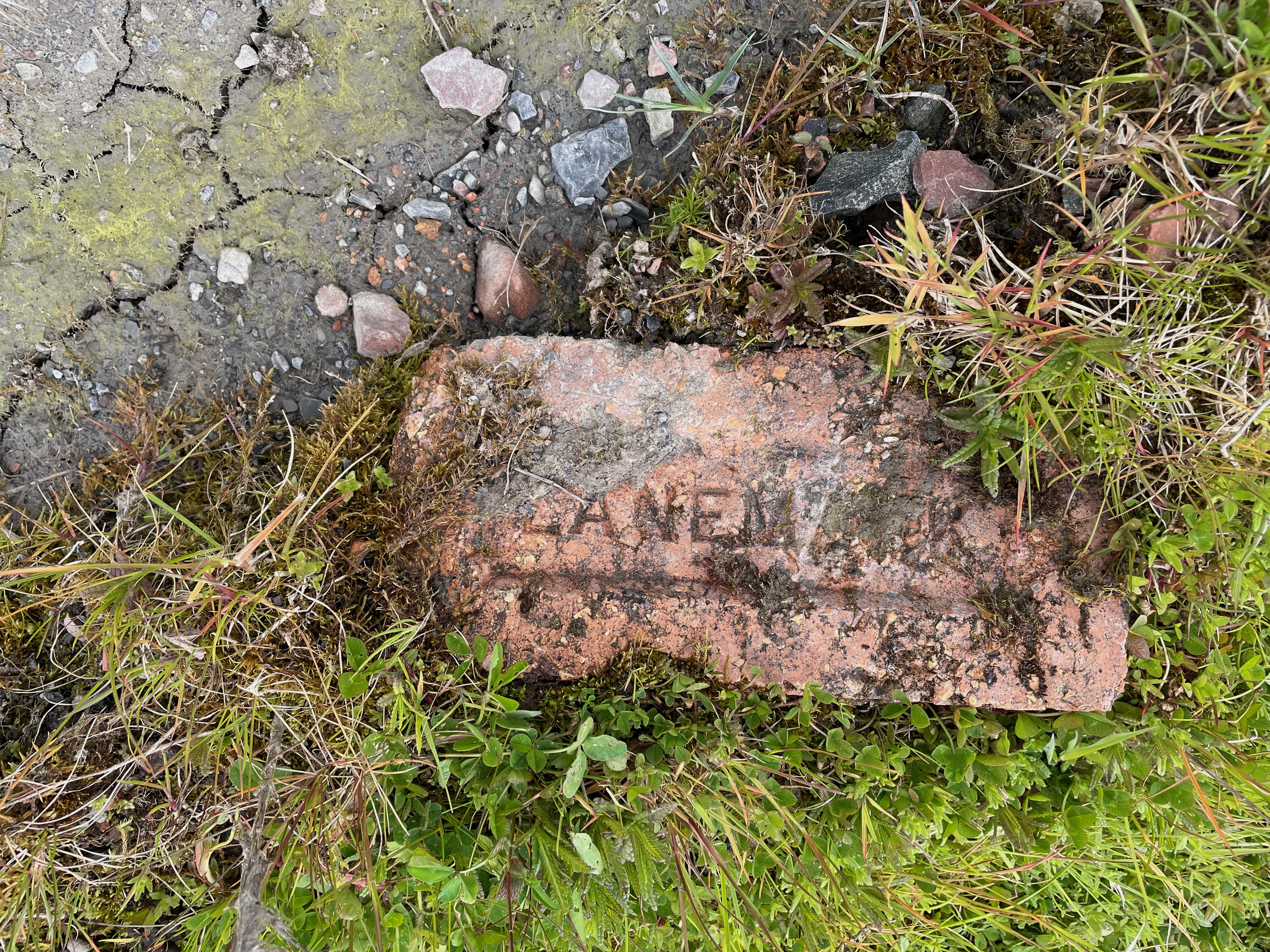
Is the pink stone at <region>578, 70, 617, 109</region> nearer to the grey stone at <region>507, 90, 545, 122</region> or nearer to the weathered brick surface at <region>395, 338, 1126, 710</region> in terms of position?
the grey stone at <region>507, 90, 545, 122</region>

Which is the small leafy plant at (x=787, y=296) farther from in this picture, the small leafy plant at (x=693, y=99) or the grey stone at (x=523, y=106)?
the grey stone at (x=523, y=106)

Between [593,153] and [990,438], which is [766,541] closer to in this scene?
[990,438]

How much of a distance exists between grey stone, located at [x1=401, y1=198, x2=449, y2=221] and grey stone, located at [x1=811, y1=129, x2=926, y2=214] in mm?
1451

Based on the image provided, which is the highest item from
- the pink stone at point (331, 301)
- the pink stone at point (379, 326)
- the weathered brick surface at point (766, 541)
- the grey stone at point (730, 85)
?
the grey stone at point (730, 85)

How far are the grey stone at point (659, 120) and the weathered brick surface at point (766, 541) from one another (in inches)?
36.3

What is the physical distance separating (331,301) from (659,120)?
1.48 meters

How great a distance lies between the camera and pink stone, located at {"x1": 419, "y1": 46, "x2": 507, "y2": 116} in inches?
109

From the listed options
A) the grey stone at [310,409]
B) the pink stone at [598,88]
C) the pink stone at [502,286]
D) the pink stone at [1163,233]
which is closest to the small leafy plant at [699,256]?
the pink stone at [502,286]

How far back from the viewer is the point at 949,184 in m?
2.44

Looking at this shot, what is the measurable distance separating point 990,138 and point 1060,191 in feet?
1.06

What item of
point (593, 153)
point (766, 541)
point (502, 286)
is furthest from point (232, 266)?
point (766, 541)

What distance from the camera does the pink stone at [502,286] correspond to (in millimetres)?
2787

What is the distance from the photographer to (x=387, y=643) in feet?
7.22

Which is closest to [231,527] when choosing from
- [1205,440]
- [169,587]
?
[169,587]
